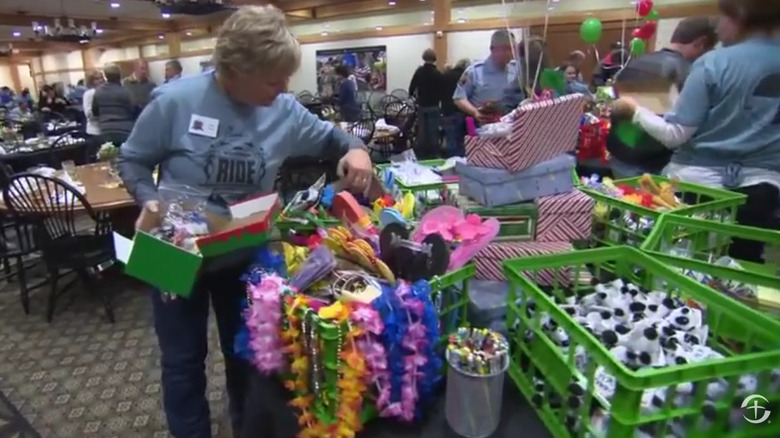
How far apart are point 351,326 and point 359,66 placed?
11.3m

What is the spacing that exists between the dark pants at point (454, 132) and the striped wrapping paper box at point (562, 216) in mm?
3467

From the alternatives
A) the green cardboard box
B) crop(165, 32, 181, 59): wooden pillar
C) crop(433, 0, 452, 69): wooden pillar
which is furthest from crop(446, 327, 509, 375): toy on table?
crop(165, 32, 181, 59): wooden pillar

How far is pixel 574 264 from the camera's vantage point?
0.96 m

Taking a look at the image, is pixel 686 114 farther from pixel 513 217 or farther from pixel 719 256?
pixel 513 217

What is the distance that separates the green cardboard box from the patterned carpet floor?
1152mm

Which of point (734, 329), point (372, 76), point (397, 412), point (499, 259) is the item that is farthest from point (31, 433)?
point (372, 76)

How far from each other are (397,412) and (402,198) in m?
0.65

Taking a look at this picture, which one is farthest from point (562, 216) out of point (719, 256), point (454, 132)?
point (454, 132)

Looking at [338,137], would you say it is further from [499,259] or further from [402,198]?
[499,259]

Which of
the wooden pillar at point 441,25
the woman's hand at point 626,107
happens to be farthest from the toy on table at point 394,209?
the wooden pillar at point 441,25

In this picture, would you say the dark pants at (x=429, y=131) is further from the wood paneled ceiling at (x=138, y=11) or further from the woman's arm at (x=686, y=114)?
the wood paneled ceiling at (x=138, y=11)

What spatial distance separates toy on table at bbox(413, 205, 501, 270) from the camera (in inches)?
37.4

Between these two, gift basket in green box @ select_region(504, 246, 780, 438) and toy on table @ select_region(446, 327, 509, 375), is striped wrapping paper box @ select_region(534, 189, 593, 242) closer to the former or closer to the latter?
gift basket in green box @ select_region(504, 246, 780, 438)

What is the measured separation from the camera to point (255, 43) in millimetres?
1068
